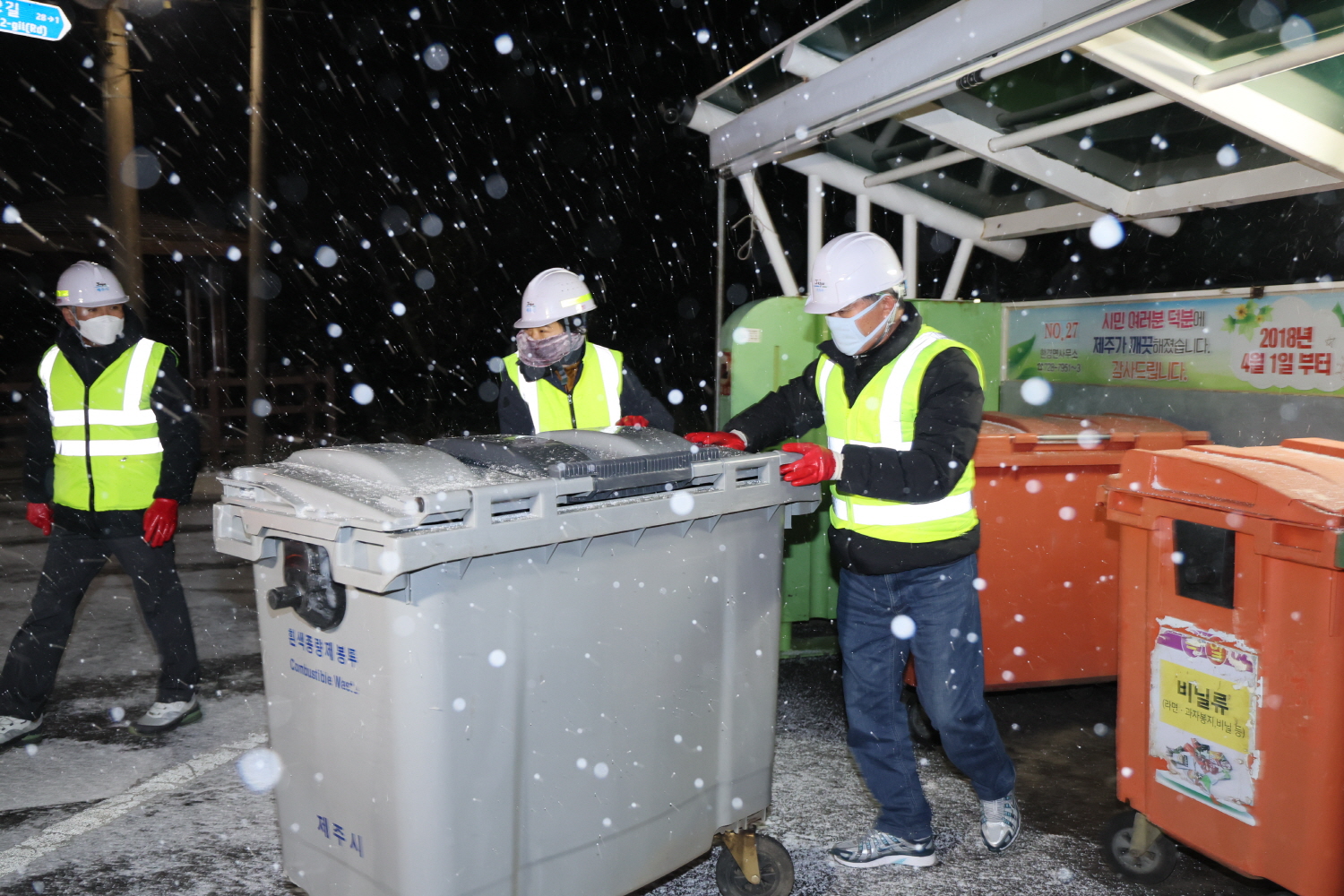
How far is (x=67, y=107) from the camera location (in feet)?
85.9

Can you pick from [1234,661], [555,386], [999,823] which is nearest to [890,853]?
[999,823]

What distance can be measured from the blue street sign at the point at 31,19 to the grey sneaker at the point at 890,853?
5.84m

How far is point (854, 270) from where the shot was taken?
2.73m

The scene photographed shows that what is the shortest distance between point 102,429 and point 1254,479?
3.88 meters

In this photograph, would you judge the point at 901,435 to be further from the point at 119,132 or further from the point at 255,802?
the point at 119,132

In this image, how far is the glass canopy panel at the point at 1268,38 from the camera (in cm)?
309

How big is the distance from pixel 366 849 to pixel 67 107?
30517 millimetres

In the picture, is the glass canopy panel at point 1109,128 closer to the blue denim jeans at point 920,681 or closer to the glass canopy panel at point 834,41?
the glass canopy panel at point 834,41

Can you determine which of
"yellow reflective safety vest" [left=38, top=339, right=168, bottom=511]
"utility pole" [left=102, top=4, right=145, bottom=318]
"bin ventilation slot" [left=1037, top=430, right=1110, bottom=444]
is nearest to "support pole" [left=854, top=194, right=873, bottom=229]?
"bin ventilation slot" [left=1037, top=430, right=1110, bottom=444]

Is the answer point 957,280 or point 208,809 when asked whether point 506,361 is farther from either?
point 957,280

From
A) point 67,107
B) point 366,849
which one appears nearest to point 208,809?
point 366,849

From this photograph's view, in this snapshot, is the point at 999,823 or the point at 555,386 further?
the point at 555,386

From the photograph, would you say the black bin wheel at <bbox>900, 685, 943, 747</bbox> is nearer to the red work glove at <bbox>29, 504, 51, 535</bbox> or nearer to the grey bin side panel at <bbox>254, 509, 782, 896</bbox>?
the grey bin side panel at <bbox>254, 509, 782, 896</bbox>

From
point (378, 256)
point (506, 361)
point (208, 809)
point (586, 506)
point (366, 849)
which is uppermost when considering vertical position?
point (378, 256)
